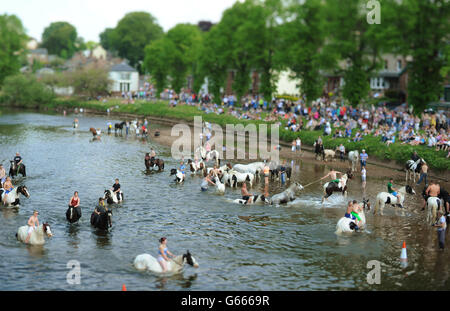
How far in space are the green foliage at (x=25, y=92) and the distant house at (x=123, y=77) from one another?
973 inches

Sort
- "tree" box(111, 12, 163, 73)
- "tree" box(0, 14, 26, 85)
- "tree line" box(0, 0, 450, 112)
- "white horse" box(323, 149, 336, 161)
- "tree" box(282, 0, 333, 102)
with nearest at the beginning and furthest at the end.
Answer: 1. "white horse" box(323, 149, 336, 161)
2. "tree line" box(0, 0, 450, 112)
3. "tree" box(282, 0, 333, 102)
4. "tree" box(0, 14, 26, 85)
5. "tree" box(111, 12, 163, 73)

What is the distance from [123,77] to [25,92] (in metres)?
30.4

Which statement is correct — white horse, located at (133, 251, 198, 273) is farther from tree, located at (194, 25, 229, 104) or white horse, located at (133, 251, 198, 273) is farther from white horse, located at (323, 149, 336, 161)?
tree, located at (194, 25, 229, 104)

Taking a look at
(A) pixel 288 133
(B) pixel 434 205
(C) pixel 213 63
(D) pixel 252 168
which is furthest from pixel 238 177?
(C) pixel 213 63

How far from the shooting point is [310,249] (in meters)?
23.1

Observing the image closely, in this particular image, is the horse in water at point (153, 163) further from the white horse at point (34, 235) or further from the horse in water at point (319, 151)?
the white horse at point (34, 235)

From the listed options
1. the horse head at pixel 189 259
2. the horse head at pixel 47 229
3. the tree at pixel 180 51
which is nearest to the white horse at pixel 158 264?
the horse head at pixel 189 259

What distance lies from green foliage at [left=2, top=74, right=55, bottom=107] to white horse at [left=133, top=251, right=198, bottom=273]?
325 ft

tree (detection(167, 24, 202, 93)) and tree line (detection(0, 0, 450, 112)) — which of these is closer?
tree line (detection(0, 0, 450, 112))

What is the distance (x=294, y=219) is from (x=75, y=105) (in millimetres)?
88541

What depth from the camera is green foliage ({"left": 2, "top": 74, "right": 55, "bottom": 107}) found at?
11056cm

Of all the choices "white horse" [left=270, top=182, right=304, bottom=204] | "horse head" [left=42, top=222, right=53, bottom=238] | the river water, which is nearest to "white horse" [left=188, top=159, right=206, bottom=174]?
the river water

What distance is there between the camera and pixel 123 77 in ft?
446

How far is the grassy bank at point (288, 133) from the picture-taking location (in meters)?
42.1
